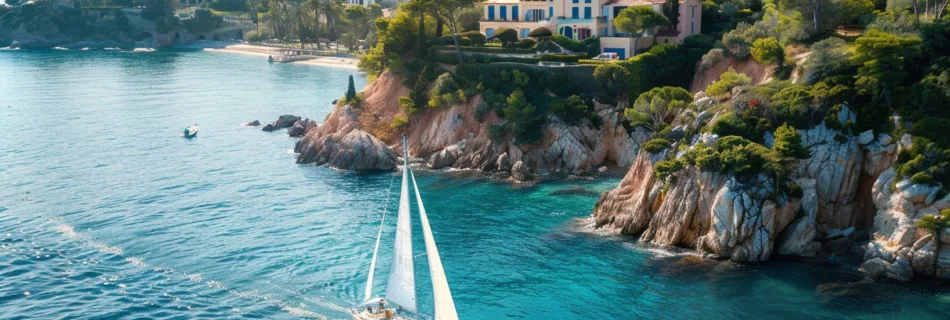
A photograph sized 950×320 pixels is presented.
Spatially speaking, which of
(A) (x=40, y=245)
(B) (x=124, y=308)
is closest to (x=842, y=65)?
(B) (x=124, y=308)

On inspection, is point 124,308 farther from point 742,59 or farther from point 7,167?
point 742,59

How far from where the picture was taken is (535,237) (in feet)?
231

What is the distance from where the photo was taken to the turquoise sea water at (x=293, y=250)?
186 feet

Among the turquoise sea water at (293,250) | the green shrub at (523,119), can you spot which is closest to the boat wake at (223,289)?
the turquoise sea water at (293,250)

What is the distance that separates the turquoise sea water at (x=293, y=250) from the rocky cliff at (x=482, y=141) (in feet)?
11.5

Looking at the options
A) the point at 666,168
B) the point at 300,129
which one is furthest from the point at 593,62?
the point at 300,129

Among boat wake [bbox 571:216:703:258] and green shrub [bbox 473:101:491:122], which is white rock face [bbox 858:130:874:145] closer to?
boat wake [bbox 571:216:703:258]

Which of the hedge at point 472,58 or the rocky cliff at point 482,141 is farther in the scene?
the hedge at point 472,58

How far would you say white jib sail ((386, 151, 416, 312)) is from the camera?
153ft

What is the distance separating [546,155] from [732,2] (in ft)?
124

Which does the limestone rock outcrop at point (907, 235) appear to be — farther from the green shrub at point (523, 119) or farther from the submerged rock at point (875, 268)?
the green shrub at point (523, 119)

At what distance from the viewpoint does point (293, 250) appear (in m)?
67.5

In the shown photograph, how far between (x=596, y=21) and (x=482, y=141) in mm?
22080

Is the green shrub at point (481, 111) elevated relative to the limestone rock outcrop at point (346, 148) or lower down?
elevated
